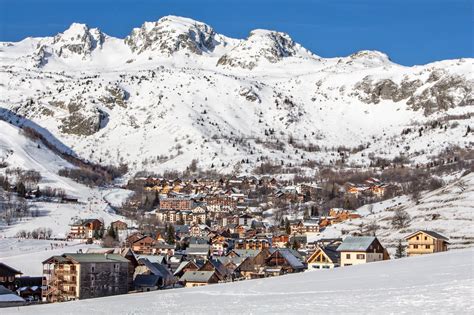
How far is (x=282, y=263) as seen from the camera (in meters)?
80.0

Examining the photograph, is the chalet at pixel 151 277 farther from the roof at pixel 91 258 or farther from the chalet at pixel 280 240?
the chalet at pixel 280 240

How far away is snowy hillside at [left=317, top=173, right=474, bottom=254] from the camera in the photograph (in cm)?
8612

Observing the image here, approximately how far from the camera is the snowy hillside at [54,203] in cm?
12324

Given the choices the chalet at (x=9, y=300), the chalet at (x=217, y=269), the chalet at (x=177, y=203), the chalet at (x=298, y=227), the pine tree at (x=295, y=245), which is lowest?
the chalet at (x=9, y=300)

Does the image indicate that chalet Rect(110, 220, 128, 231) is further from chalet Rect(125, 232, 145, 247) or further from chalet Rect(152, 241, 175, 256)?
chalet Rect(152, 241, 175, 256)

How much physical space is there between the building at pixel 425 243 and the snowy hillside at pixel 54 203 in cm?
5923

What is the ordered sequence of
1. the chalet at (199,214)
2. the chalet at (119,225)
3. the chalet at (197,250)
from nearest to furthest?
the chalet at (197,250), the chalet at (119,225), the chalet at (199,214)

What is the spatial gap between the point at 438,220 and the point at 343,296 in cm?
6301

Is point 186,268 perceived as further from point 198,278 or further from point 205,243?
point 205,243

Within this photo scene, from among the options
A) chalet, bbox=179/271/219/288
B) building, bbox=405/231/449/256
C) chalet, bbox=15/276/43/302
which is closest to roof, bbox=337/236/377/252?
building, bbox=405/231/449/256

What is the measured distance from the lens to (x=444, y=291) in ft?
97.9

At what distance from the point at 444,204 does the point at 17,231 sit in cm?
5900

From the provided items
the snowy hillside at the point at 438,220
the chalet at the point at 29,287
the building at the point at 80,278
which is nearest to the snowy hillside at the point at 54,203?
the chalet at the point at 29,287

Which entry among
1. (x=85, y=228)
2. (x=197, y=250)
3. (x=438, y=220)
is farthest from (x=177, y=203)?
(x=438, y=220)
